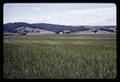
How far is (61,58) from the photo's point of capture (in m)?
2.33


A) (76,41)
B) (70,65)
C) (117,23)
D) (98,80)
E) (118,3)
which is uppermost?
(118,3)

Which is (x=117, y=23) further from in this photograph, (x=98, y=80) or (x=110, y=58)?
(x=98, y=80)

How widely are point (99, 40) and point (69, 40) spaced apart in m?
0.33

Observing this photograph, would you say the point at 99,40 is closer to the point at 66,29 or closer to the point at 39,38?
the point at 66,29

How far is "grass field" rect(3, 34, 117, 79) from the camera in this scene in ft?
7.61

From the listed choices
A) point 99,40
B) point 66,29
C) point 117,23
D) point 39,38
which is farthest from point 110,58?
point 39,38

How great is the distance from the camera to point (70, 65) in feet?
7.63

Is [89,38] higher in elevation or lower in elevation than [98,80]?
higher

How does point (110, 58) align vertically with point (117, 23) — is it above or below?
below

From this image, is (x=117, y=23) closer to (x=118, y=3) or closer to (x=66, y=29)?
(x=118, y=3)

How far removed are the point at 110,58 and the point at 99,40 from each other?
0.23 m

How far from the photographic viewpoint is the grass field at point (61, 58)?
7.61 feet

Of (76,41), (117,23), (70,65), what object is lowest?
(70,65)

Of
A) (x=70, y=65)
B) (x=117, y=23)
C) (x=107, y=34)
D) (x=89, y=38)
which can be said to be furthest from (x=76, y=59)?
(x=117, y=23)
